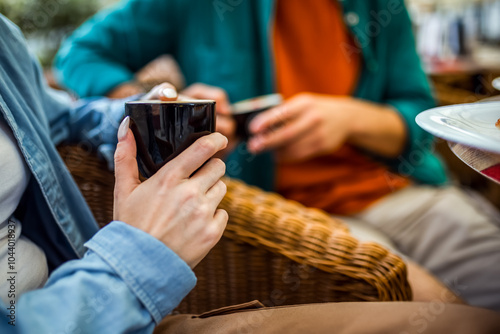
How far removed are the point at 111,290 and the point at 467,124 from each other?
35cm

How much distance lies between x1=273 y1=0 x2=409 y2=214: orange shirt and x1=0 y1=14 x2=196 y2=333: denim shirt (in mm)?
481

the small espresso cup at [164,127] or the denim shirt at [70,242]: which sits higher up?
the small espresso cup at [164,127]

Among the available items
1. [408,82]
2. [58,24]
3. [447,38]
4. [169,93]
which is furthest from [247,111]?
[447,38]

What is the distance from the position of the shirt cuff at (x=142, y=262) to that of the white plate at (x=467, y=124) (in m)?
0.25

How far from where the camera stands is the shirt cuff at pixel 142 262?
1.17 ft

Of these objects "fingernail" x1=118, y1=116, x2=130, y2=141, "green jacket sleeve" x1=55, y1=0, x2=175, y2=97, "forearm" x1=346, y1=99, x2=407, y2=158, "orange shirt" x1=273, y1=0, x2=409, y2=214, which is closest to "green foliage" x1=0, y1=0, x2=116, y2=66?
"green jacket sleeve" x1=55, y1=0, x2=175, y2=97

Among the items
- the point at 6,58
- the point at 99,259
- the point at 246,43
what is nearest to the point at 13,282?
the point at 99,259

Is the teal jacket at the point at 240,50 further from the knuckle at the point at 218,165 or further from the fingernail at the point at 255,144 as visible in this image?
the knuckle at the point at 218,165

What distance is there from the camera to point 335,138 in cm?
87

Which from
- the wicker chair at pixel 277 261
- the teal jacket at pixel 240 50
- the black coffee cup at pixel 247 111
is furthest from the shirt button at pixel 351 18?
the wicker chair at pixel 277 261

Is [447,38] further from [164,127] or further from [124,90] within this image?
[164,127]

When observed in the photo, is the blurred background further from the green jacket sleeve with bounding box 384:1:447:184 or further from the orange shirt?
the orange shirt

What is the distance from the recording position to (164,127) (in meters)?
0.39

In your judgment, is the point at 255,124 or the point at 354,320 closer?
the point at 354,320
